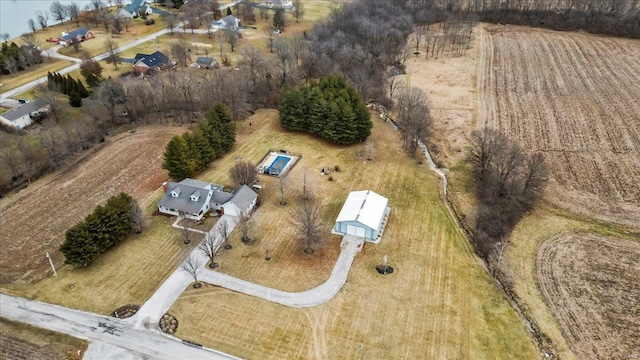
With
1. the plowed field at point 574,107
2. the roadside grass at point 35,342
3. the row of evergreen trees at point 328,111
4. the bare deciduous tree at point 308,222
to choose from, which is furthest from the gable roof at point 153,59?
the plowed field at point 574,107

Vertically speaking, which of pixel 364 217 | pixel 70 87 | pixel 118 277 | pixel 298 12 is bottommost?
pixel 118 277

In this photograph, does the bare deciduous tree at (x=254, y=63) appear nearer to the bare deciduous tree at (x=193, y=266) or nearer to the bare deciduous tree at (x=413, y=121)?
the bare deciduous tree at (x=413, y=121)

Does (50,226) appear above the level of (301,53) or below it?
below

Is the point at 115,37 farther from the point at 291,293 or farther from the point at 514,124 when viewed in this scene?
the point at 291,293

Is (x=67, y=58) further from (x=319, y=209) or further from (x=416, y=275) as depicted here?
(x=416, y=275)

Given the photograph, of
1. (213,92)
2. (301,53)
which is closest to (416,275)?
(213,92)

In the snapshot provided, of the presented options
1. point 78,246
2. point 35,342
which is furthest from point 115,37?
point 35,342
